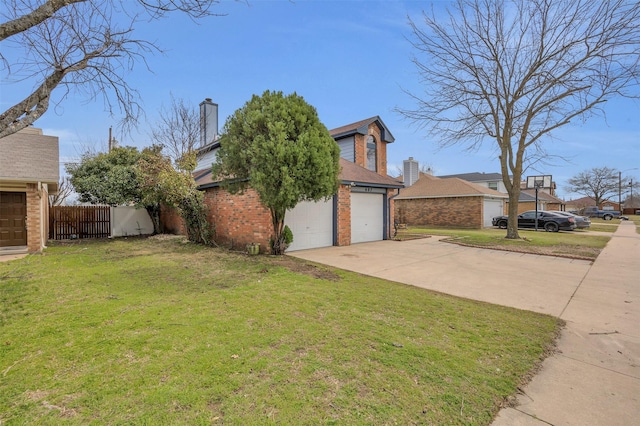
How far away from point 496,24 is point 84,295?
1817 cm

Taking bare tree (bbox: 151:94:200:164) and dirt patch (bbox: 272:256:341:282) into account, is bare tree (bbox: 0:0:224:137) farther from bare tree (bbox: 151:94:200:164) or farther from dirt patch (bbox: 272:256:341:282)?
bare tree (bbox: 151:94:200:164)

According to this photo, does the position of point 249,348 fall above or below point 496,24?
below

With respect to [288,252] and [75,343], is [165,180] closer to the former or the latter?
[288,252]

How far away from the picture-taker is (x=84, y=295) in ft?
17.4

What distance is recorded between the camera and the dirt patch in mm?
6864

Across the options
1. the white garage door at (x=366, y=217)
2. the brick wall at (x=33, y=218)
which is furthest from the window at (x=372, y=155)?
the brick wall at (x=33, y=218)

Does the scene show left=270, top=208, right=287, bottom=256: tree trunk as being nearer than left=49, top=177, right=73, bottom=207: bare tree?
Yes

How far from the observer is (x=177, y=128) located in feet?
62.4

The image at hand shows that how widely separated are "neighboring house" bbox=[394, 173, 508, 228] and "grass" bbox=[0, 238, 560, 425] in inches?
783

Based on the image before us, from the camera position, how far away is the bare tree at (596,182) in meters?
54.0


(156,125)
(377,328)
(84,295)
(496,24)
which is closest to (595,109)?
(496,24)

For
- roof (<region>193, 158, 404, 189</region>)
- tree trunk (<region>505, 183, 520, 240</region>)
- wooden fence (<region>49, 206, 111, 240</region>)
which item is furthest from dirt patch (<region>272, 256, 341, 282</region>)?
wooden fence (<region>49, 206, 111, 240</region>)

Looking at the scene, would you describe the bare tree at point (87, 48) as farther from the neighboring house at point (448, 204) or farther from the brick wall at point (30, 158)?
the neighboring house at point (448, 204)

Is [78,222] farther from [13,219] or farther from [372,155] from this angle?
[372,155]
